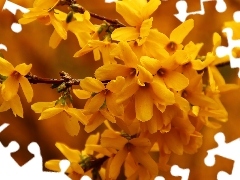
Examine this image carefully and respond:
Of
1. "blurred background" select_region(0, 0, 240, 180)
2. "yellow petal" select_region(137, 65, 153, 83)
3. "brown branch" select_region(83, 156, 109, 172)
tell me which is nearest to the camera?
"yellow petal" select_region(137, 65, 153, 83)

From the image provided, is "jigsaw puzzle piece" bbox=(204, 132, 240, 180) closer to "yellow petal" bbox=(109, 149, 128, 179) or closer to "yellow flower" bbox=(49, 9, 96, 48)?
"yellow petal" bbox=(109, 149, 128, 179)

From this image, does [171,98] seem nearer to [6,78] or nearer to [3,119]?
[6,78]

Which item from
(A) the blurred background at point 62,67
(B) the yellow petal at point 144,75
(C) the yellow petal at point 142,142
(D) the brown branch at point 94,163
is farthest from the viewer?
(A) the blurred background at point 62,67

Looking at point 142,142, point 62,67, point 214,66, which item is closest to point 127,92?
point 142,142

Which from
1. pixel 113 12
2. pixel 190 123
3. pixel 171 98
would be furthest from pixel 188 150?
pixel 113 12

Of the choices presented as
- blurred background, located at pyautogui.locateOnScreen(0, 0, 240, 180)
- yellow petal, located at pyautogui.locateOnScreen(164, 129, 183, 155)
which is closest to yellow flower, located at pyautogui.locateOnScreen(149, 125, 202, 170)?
yellow petal, located at pyautogui.locateOnScreen(164, 129, 183, 155)

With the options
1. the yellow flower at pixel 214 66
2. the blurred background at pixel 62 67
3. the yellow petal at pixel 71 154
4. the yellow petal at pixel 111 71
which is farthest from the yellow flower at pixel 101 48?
the blurred background at pixel 62 67

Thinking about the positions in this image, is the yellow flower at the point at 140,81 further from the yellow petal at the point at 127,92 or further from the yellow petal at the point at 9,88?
the yellow petal at the point at 9,88
